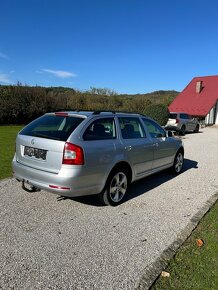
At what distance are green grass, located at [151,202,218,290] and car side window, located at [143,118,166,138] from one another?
2817mm

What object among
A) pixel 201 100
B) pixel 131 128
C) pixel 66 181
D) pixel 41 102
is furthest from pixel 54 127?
pixel 201 100

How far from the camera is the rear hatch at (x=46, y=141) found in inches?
178

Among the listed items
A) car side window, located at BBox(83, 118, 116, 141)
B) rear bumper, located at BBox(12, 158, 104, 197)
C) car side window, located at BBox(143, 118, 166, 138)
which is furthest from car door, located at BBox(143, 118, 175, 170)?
rear bumper, located at BBox(12, 158, 104, 197)

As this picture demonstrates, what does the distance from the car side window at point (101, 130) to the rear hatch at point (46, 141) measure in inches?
8.9

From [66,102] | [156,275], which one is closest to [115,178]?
[156,275]

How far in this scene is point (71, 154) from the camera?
442cm

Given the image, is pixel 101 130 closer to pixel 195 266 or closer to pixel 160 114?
pixel 195 266

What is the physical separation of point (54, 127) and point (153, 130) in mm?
2761

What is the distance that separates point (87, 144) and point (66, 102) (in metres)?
23.4

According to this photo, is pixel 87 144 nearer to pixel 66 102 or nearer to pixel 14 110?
pixel 14 110

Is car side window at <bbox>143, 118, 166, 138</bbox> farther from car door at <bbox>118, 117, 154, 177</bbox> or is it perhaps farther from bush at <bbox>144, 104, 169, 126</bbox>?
bush at <bbox>144, 104, 169, 126</bbox>

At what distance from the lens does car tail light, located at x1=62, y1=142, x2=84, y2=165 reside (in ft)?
14.5

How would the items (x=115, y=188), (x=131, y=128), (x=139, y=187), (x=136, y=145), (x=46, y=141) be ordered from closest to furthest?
1. (x=46, y=141)
2. (x=115, y=188)
3. (x=136, y=145)
4. (x=131, y=128)
5. (x=139, y=187)

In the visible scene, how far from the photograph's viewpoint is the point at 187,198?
604 cm
